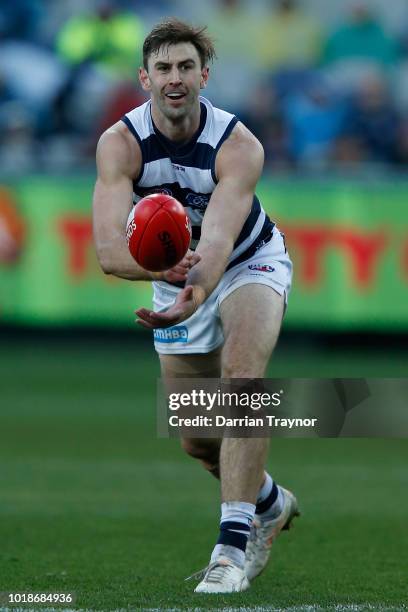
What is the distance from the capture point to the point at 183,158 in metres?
6.56

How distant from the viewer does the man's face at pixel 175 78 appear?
6355 millimetres

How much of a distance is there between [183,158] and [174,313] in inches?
43.9

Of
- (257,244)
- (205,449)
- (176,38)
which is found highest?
(176,38)

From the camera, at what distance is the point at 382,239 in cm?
1576

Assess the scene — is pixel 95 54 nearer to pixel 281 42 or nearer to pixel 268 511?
pixel 281 42

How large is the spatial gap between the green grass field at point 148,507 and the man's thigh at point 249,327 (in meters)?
0.99

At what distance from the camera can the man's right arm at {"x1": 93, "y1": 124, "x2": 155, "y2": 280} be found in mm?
6105

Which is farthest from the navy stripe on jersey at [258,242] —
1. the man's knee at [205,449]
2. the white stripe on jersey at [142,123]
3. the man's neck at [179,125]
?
the man's knee at [205,449]

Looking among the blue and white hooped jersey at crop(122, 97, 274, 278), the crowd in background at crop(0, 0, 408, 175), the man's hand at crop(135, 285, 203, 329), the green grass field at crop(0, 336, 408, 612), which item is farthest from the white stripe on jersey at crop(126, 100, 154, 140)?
the crowd in background at crop(0, 0, 408, 175)

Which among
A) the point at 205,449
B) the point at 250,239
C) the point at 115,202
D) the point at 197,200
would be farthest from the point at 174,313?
the point at 205,449

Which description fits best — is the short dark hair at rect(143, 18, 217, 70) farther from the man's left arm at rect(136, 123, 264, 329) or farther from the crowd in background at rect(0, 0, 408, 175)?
the crowd in background at rect(0, 0, 408, 175)

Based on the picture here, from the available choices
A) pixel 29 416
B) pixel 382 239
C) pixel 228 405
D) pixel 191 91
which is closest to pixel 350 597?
pixel 228 405

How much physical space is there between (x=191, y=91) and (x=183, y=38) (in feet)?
0.79

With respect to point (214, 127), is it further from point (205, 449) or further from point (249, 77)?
point (249, 77)
